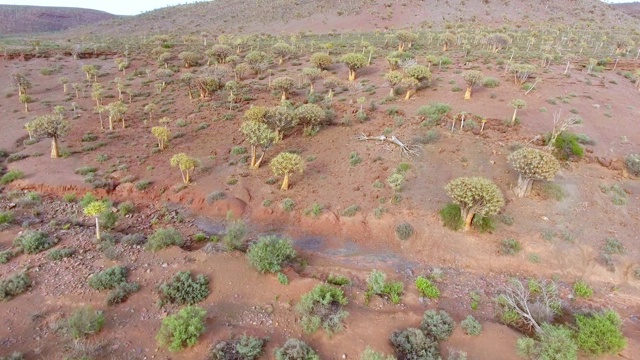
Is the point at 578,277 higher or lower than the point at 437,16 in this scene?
lower

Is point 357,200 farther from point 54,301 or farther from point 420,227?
point 54,301

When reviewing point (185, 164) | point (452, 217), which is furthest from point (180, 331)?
point (452, 217)

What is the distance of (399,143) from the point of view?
2080 cm

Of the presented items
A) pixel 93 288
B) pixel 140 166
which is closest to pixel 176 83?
pixel 140 166

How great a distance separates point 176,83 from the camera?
35.6 m

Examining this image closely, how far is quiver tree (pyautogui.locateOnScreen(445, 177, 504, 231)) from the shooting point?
14773 mm

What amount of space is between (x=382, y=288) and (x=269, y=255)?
4011 millimetres

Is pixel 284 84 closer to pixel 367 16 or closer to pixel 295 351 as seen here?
pixel 295 351

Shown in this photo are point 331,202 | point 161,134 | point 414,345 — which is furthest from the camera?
point 161,134

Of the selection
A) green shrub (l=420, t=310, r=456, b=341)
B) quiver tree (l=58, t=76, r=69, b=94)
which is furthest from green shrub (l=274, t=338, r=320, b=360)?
quiver tree (l=58, t=76, r=69, b=94)

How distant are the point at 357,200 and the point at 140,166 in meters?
13.5

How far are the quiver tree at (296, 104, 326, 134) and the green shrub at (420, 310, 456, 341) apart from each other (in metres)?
15.2

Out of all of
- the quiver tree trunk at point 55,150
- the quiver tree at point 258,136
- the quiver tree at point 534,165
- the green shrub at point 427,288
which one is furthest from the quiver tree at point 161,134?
the quiver tree at point 534,165

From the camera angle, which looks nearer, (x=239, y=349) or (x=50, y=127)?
(x=239, y=349)
